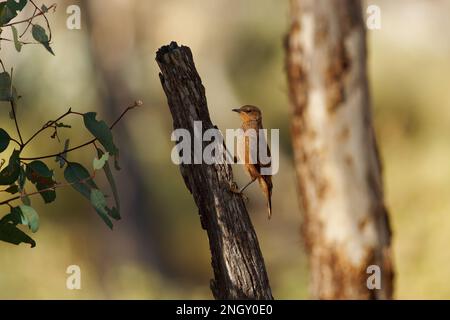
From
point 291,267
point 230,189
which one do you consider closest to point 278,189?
point 291,267

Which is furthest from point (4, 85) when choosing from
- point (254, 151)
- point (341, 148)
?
point (341, 148)

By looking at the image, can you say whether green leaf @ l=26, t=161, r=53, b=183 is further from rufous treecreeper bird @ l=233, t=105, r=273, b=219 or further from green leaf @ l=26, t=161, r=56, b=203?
rufous treecreeper bird @ l=233, t=105, r=273, b=219

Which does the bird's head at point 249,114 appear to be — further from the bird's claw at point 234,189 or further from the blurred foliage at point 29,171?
the blurred foliage at point 29,171

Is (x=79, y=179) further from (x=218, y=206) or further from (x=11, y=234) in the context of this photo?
(x=218, y=206)

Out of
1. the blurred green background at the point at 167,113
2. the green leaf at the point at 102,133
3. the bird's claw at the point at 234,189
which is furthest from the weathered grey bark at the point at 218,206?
the blurred green background at the point at 167,113

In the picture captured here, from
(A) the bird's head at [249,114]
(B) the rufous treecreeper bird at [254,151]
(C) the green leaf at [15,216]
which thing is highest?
(A) the bird's head at [249,114]

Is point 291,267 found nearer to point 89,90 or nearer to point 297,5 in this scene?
point 89,90
